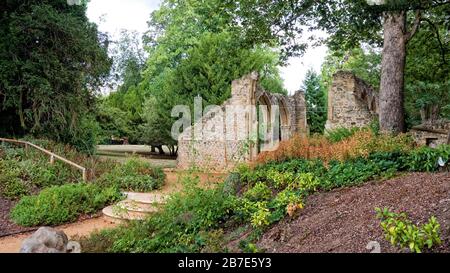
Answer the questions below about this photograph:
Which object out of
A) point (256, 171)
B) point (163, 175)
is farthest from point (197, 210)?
point (163, 175)

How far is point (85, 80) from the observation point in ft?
51.9

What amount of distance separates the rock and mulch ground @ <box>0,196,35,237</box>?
180 inches

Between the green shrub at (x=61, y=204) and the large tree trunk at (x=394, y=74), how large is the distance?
703cm

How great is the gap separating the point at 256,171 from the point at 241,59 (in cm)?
1450

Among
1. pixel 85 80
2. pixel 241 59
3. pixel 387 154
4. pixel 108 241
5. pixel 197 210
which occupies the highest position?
pixel 241 59

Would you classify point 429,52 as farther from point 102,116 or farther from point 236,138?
point 102,116

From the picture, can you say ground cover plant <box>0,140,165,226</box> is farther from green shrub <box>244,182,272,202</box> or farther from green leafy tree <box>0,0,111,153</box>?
green shrub <box>244,182,272,202</box>

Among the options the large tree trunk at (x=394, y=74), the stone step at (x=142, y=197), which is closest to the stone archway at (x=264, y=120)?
the large tree trunk at (x=394, y=74)

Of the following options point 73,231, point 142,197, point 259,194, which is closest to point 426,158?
point 259,194

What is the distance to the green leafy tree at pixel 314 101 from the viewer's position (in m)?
26.6

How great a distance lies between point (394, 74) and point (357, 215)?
617 centimetres

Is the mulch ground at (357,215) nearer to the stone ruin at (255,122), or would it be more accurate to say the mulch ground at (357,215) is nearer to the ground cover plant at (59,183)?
the ground cover plant at (59,183)

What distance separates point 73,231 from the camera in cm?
833

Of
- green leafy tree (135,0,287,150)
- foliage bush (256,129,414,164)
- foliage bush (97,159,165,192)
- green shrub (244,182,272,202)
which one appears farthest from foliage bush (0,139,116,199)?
green leafy tree (135,0,287,150)
